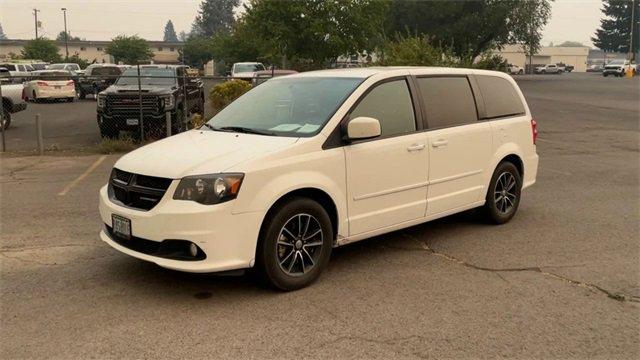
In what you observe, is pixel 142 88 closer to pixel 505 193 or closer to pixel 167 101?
pixel 167 101

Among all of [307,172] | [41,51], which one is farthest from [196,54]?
[307,172]

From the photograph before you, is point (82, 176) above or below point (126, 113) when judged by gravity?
below

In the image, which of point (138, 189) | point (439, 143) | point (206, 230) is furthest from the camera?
point (439, 143)

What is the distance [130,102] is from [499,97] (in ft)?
31.7

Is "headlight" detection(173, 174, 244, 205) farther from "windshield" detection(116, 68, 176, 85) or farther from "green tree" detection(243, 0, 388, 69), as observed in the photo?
"green tree" detection(243, 0, 388, 69)

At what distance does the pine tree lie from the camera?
10319 centimetres

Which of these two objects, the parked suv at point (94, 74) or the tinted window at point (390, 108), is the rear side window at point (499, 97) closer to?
the tinted window at point (390, 108)

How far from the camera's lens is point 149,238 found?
4.43 meters

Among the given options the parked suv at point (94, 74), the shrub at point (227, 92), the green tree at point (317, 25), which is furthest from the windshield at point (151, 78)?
the parked suv at point (94, 74)

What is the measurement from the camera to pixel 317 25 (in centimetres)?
2191

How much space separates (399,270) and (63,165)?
8263mm

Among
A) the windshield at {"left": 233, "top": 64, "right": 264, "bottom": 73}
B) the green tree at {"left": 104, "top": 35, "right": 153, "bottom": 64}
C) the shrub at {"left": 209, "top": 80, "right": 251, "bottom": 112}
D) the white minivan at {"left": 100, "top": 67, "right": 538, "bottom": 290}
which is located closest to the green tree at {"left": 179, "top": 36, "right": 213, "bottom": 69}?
the green tree at {"left": 104, "top": 35, "right": 153, "bottom": 64}

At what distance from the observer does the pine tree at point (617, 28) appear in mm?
103188

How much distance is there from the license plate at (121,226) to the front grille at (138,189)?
0.39 ft
